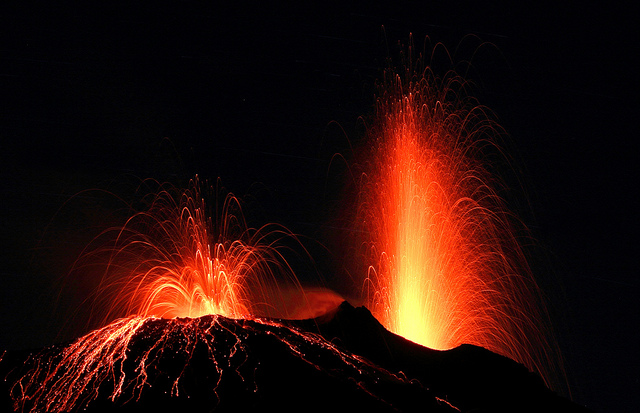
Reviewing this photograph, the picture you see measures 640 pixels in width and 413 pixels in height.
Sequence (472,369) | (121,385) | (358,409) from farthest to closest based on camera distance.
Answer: (472,369) → (121,385) → (358,409)

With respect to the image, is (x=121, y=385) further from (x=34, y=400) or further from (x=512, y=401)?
(x=512, y=401)

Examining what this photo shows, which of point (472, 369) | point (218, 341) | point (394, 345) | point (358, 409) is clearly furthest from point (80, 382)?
point (472, 369)

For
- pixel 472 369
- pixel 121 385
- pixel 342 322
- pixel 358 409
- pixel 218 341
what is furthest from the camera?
pixel 342 322

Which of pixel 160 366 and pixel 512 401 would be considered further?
pixel 512 401

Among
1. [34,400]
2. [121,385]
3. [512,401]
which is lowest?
[34,400]

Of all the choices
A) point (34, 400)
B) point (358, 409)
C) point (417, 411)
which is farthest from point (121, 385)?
point (417, 411)

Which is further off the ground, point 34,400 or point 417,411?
point 417,411

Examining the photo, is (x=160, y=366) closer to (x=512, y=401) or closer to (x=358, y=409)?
(x=358, y=409)
